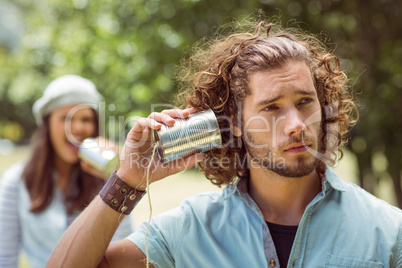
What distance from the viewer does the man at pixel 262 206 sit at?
214 centimetres

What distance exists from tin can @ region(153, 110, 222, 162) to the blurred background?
239cm

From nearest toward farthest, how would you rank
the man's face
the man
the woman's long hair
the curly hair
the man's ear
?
the man < the man's face < the curly hair < the man's ear < the woman's long hair

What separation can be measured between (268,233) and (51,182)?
2043 mm

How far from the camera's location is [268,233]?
7.35 ft

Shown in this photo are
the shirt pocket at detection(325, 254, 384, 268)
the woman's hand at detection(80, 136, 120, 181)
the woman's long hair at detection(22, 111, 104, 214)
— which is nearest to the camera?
the shirt pocket at detection(325, 254, 384, 268)

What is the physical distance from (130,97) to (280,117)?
3.32 m

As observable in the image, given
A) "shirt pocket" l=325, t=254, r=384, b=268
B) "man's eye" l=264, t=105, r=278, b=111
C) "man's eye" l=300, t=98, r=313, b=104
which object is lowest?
"shirt pocket" l=325, t=254, r=384, b=268

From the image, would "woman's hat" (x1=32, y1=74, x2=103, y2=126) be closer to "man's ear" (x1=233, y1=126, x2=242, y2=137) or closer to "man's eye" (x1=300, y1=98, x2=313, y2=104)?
"man's ear" (x1=233, y1=126, x2=242, y2=137)

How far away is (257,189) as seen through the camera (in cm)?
251

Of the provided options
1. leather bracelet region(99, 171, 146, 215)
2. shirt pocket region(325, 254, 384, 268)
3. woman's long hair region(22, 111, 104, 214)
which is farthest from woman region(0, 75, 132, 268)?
shirt pocket region(325, 254, 384, 268)

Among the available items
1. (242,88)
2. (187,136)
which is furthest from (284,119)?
(187,136)

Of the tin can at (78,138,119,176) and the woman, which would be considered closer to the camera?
→ the tin can at (78,138,119,176)

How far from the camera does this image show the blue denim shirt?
208 cm

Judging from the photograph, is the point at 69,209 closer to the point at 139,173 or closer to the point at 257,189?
the point at 139,173
